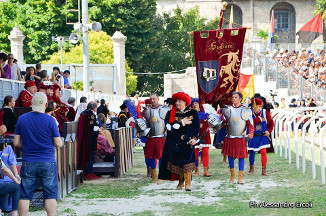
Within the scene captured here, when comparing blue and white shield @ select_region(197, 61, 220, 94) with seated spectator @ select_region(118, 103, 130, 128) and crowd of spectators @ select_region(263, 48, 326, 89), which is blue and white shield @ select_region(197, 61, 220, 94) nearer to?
seated spectator @ select_region(118, 103, 130, 128)

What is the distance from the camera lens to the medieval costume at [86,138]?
15273 mm

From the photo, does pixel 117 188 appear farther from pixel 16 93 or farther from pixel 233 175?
pixel 16 93

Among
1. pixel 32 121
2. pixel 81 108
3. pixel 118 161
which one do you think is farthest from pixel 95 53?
pixel 32 121

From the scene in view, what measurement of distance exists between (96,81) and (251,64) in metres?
9.05

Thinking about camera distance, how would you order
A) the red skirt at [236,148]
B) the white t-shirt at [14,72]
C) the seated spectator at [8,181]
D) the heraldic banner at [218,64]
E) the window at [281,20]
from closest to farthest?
the seated spectator at [8,181]
the red skirt at [236,148]
the heraldic banner at [218,64]
the white t-shirt at [14,72]
the window at [281,20]

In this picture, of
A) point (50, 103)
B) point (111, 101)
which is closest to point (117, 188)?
point (50, 103)

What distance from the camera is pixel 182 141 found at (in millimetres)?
13375

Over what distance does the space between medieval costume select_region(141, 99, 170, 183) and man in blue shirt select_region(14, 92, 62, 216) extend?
5604 millimetres

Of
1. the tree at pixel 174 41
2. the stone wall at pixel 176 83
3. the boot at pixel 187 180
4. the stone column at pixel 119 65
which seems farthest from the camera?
the tree at pixel 174 41

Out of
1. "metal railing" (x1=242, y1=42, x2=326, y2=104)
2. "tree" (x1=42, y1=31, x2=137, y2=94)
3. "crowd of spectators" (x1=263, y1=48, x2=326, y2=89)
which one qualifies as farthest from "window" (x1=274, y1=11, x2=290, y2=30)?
"metal railing" (x1=242, y1=42, x2=326, y2=104)

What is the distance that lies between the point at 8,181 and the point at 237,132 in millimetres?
5947

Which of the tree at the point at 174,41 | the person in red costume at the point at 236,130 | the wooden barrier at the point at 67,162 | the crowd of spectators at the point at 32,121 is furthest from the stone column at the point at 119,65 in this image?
the wooden barrier at the point at 67,162

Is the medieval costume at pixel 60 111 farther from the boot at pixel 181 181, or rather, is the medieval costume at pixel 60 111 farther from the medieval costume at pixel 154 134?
the boot at pixel 181 181

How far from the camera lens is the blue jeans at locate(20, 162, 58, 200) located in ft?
30.5
